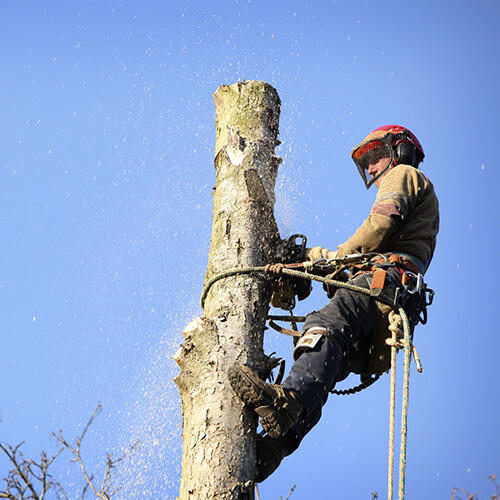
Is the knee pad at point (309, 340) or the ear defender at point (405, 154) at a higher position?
the ear defender at point (405, 154)

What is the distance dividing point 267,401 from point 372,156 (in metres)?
2.28

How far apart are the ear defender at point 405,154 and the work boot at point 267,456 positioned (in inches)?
81.7

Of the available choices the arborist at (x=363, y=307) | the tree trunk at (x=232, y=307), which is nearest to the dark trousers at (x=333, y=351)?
the arborist at (x=363, y=307)

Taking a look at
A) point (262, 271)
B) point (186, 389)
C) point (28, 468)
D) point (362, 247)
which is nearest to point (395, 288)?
point (362, 247)

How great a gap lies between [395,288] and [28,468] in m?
2.97

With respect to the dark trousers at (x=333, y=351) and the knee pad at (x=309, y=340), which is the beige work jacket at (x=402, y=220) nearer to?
the dark trousers at (x=333, y=351)

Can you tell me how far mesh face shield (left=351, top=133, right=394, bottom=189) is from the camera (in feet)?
13.3

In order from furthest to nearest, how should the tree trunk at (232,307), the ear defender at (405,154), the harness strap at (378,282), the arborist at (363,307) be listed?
the ear defender at (405,154)
the harness strap at (378,282)
the arborist at (363,307)
the tree trunk at (232,307)

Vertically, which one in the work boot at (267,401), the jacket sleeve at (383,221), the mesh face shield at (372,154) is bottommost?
the work boot at (267,401)

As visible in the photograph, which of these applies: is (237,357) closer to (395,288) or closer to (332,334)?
(332,334)

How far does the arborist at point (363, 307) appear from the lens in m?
2.62

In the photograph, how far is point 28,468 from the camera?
4457mm

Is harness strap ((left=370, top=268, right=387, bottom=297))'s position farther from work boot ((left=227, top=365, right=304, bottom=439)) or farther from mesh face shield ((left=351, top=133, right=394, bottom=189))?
mesh face shield ((left=351, top=133, right=394, bottom=189))

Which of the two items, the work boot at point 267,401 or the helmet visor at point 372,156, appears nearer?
the work boot at point 267,401
